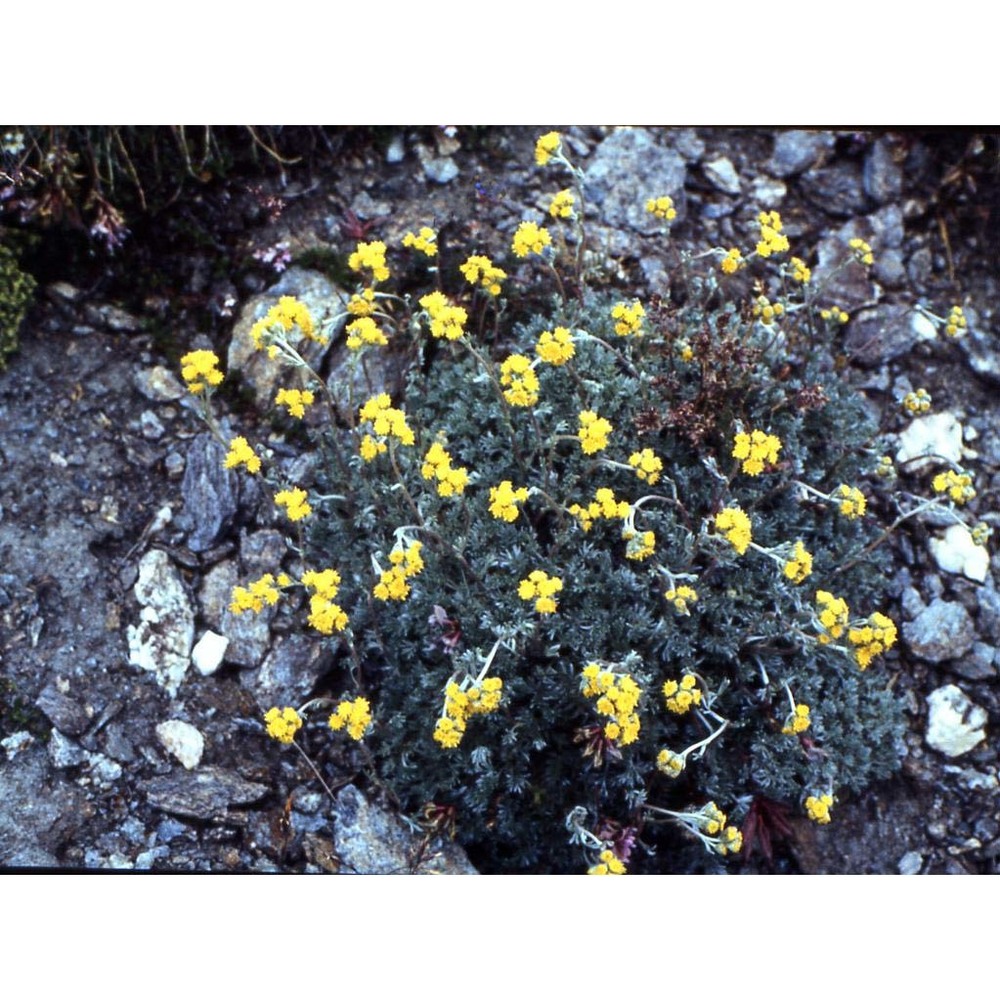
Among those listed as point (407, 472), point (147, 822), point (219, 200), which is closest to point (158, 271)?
A: point (219, 200)

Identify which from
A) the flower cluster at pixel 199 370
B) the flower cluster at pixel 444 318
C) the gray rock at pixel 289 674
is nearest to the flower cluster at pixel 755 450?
the flower cluster at pixel 444 318

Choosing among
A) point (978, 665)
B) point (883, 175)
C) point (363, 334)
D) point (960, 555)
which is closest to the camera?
point (363, 334)

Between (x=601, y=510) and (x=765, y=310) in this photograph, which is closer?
(x=601, y=510)

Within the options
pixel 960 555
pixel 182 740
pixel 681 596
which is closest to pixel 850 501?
pixel 681 596

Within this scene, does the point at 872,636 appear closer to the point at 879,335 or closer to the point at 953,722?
the point at 953,722

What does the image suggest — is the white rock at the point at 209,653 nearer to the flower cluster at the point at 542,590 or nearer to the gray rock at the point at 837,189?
the flower cluster at the point at 542,590

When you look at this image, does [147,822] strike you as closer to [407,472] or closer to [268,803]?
[268,803]

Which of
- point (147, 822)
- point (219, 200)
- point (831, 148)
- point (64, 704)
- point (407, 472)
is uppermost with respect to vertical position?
point (831, 148)
